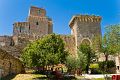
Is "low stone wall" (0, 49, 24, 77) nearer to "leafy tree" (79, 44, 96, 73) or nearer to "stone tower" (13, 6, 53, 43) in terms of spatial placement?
"leafy tree" (79, 44, 96, 73)

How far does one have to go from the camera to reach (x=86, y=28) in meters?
50.3

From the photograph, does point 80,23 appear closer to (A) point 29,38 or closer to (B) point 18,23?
(A) point 29,38

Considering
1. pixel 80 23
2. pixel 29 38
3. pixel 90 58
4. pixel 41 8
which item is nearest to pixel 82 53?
pixel 90 58

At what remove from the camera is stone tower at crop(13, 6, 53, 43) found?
56.5 meters

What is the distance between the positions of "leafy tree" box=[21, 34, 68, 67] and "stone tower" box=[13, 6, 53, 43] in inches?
1055

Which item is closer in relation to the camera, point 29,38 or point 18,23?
point 29,38

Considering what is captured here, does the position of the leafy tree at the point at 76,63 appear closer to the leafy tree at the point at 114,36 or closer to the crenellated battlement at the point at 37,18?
the leafy tree at the point at 114,36

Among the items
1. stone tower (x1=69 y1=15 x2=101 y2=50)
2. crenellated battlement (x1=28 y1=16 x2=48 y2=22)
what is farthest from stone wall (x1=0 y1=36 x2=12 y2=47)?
stone tower (x1=69 y1=15 x2=101 y2=50)

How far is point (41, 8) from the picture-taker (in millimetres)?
60781

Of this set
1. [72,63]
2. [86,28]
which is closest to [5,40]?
[86,28]

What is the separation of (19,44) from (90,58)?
13.4 meters

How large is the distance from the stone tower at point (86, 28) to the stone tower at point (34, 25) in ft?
33.2

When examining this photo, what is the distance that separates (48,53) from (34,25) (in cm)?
3155

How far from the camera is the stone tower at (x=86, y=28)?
49469mm
